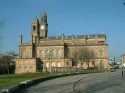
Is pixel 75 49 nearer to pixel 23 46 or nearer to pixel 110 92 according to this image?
pixel 23 46

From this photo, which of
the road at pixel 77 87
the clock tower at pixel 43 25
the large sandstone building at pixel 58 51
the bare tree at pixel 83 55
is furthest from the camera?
the clock tower at pixel 43 25

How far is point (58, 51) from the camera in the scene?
12794cm

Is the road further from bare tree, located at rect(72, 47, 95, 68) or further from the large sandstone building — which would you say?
the large sandstone building

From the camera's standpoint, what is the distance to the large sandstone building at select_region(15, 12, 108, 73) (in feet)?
383

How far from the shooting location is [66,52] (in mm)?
129375

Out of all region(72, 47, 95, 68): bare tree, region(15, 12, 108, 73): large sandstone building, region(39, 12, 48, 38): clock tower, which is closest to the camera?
region(72, 47, 95, 68): bare tree

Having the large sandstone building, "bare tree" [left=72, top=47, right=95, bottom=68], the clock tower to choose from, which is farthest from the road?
the clock tower

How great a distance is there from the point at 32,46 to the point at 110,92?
110 meters

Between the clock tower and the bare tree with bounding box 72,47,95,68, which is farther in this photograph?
the clock tower

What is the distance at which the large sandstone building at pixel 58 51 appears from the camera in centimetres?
11675

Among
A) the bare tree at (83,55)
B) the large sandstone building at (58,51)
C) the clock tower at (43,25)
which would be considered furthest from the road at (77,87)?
the clock tower at (43,25)

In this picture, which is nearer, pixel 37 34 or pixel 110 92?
pixel 110 92

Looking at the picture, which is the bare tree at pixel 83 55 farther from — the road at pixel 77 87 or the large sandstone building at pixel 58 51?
the road at pixel 77 87

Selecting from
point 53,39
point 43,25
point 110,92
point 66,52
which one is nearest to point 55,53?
point 66,52
